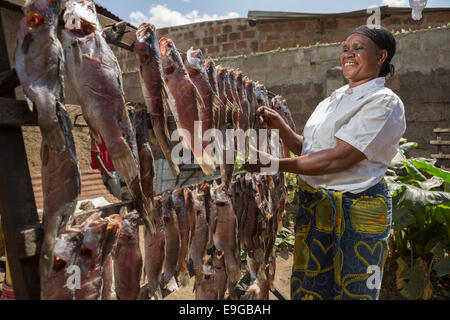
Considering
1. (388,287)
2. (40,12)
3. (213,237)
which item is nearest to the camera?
(40,12)

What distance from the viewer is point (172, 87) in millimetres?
1849

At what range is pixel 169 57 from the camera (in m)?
1.80

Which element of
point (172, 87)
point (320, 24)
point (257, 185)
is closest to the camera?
point (172, 87)

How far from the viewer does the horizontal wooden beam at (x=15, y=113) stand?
1.22m

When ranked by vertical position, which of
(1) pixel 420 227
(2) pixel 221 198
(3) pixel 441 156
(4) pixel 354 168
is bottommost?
(1) pixel 420 227

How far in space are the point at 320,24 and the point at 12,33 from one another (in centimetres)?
875

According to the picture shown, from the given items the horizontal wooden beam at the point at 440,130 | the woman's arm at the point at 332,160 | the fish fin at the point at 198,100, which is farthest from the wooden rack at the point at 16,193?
the horizontal wooden beam at the point at 440,130

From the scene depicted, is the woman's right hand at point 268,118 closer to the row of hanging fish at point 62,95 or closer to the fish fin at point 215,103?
the fish fin at point 215,103

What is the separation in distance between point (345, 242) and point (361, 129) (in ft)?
2.59

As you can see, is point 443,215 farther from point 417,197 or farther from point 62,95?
point 62,95

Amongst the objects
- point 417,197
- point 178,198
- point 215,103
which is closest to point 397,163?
point 417,197

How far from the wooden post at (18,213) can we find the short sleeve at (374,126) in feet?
5.59
